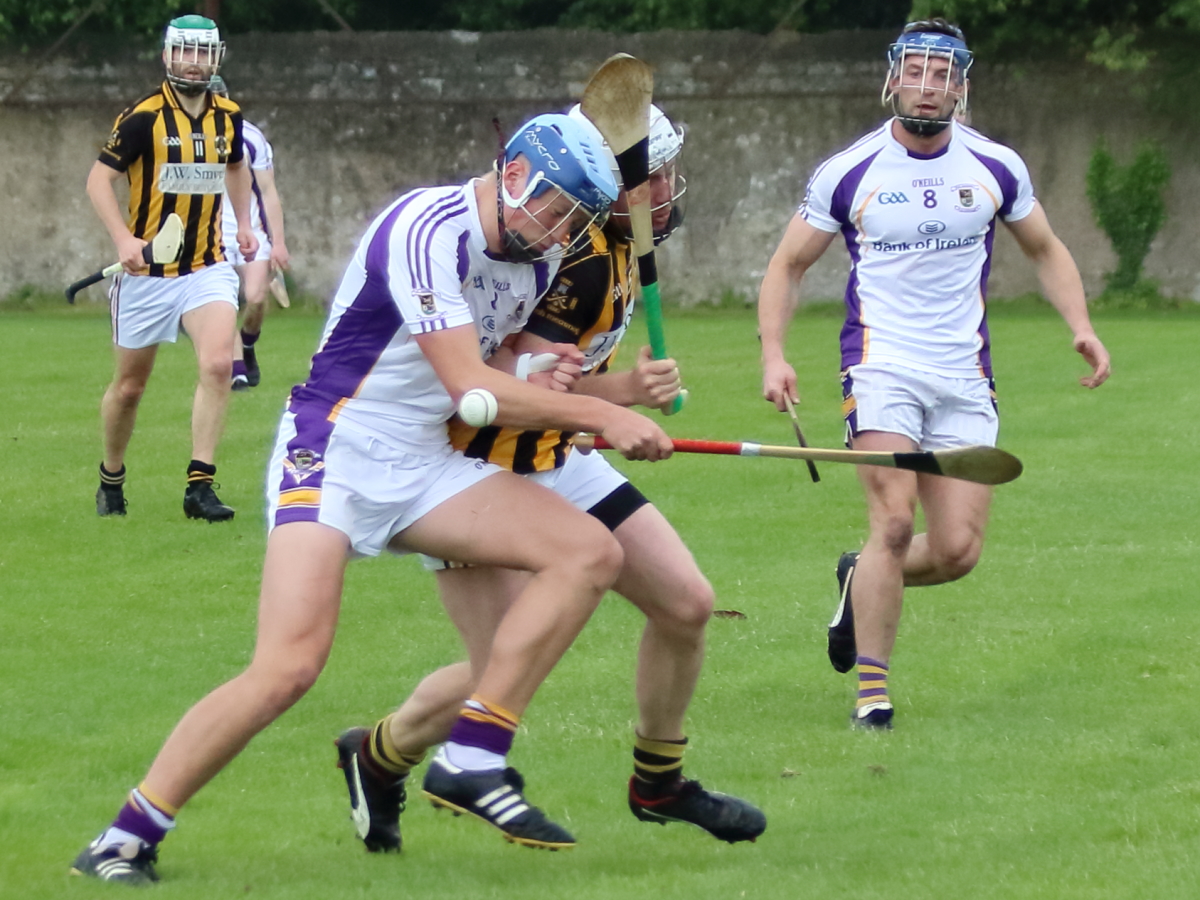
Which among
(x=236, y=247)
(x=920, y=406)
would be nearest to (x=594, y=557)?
(x=920, y=406)

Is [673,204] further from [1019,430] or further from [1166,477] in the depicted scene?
[1019,430]

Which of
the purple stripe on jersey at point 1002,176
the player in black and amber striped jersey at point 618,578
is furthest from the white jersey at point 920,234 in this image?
the player in black and amber striped jersey at point 618,578

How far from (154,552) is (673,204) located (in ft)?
15.9

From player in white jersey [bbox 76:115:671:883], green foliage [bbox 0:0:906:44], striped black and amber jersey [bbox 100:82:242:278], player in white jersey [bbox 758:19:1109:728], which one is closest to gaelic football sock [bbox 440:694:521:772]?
player in white jersey [bbox 76:115:671:883]

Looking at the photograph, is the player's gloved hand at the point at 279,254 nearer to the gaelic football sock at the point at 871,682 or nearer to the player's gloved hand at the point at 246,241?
the player's gloved hand at the point at 246,241

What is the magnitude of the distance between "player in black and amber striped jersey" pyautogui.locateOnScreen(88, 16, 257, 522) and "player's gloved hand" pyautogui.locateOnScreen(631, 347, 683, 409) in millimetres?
5232

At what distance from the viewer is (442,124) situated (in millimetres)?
23297

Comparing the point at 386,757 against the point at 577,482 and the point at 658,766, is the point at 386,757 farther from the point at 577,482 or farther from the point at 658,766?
the point at 577,482

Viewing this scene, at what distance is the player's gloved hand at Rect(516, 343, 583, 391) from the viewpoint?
4.70 metres

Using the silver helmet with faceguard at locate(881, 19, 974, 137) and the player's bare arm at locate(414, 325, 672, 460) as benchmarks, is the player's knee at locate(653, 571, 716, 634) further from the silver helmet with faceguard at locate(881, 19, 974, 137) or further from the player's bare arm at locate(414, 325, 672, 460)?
the silver helmet with faceguard at locate(881, 19, 974, 137)

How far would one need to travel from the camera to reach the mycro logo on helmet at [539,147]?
432 centimetres

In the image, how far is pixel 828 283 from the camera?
23.1 m

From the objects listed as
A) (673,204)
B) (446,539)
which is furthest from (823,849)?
(673,204)

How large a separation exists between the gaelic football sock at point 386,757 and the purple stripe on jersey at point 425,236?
121cm
